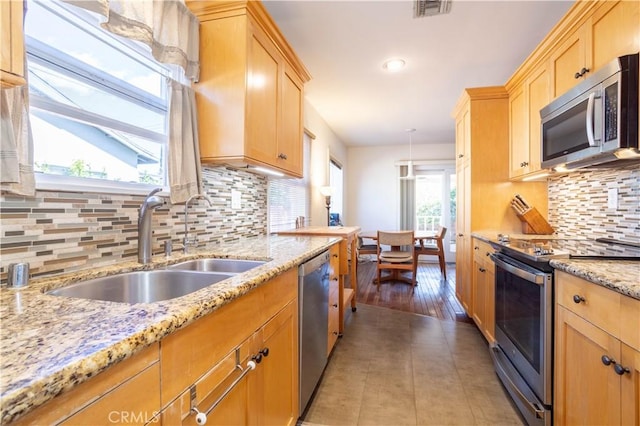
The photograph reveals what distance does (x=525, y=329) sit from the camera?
1.62 m

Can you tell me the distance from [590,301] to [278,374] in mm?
1251

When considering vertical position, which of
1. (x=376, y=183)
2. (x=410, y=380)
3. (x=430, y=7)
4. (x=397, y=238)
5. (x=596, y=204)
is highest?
(x=430, y=7)

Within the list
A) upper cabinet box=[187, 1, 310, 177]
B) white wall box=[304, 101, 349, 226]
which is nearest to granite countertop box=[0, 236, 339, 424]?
upper cabinet box=[187, 1, 310, 177]

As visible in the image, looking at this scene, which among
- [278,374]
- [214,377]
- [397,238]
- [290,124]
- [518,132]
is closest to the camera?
[214,377]

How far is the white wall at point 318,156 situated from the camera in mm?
3933

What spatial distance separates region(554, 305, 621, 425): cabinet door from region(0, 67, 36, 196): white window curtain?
1.99m

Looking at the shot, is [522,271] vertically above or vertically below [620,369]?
above

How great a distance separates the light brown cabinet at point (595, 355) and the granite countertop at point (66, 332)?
1215 mm

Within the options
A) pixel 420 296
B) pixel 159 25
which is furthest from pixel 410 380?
pixel 159 25

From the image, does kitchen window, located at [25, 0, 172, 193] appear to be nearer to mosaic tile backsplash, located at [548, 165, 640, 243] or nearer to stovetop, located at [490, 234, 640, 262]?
stovetop, located at [490, 234, 640, 262]

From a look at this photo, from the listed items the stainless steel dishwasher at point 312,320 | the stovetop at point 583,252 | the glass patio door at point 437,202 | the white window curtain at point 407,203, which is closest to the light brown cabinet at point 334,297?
the stainless steel dishwasher at point 312,320

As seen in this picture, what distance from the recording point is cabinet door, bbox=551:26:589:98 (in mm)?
1716

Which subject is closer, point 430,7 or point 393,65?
point 430,7

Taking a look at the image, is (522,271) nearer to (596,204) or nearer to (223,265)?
(596,204)
